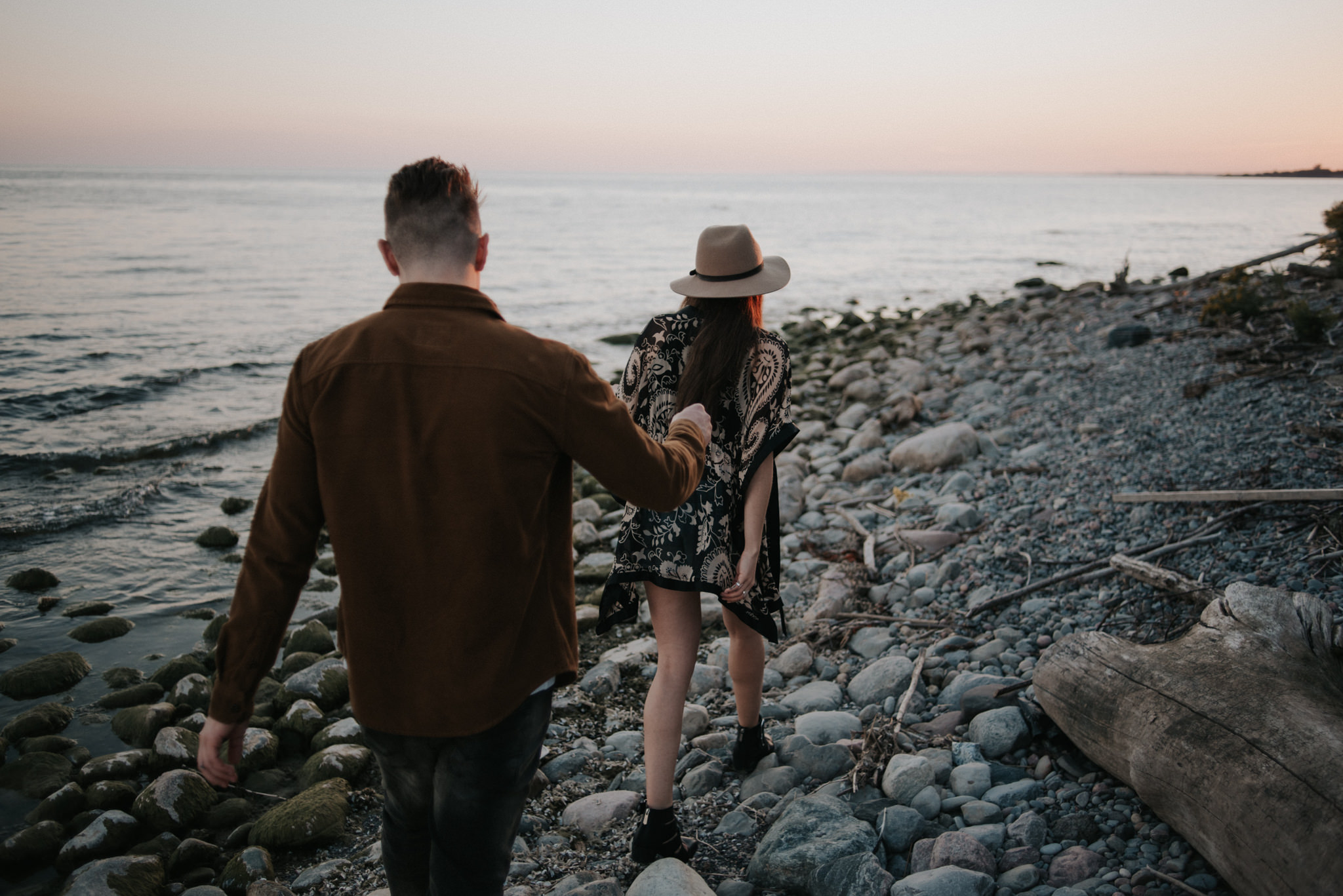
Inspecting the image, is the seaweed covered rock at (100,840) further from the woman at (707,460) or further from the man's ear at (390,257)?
the man's ear at (390,257)

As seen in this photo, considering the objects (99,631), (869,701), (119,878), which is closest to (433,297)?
(119,878)

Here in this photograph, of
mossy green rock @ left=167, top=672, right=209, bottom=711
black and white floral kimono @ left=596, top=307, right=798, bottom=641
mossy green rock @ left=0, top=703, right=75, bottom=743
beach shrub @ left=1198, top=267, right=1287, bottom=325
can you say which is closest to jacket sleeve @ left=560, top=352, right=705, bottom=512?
black and white floral kimono @ left=596, top=307, right=798, bottom=641

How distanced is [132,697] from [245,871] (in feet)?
7.50

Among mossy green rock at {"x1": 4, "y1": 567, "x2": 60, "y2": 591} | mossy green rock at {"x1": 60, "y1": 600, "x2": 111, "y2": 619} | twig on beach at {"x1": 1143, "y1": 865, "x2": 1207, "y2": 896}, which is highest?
twig on beach at {"x1": 1143, "y1": 865, "x2": 1207, "y2": 896}

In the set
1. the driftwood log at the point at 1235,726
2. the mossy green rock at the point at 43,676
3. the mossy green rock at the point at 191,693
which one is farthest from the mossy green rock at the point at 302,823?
the driftwood log at the point at 1235,726

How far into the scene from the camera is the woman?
2.98 meters

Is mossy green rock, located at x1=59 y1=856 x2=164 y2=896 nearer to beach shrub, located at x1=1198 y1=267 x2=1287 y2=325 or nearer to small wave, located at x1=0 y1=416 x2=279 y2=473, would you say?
small wave, located at x1=0 y1=416 x2=279 y2=473

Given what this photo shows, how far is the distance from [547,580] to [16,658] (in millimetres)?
5804

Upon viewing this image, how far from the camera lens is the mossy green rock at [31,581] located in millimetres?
6664

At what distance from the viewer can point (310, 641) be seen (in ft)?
19.1

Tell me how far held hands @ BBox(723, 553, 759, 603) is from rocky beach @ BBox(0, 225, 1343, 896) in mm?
957

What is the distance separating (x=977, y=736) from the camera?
361cm

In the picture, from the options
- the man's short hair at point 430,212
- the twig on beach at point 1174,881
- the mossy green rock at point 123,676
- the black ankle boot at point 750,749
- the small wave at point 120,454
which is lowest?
the mossy green rock at point 123,676

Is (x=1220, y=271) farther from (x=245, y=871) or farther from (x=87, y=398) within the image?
(x=87, y=398)
